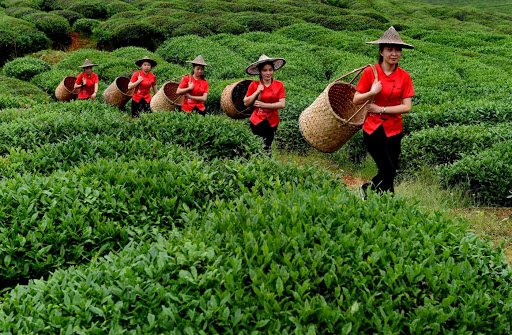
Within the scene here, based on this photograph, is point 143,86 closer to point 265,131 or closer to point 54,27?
point 265,131

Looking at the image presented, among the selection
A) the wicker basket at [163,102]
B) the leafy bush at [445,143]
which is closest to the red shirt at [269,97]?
the leafy bush at [445,143]

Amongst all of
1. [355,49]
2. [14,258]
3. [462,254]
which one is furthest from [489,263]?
[355,49]

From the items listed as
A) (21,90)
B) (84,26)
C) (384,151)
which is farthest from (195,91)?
(84,26)

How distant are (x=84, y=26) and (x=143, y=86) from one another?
21912 mm

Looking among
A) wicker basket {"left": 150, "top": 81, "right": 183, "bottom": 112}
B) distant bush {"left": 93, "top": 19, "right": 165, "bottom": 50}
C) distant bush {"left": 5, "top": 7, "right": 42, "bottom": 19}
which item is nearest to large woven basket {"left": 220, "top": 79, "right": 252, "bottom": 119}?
wicker basket {"left": 150, "top": 81, "right": 183, "bottom": 112}

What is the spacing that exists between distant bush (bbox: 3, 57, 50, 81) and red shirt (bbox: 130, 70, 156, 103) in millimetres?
13051

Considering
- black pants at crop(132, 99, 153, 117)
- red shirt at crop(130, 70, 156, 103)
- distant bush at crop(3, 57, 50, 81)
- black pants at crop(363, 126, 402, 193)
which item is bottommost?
distant bush at crop(3, 57, 50, 81)

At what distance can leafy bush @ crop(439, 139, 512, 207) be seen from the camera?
7.60 meters

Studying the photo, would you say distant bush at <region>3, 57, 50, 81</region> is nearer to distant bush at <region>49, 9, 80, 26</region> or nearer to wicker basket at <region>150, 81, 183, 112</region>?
distant bush at <region>49, 9, 80, 26</region>

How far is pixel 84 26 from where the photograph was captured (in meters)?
32.2

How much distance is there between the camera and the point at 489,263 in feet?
12.6

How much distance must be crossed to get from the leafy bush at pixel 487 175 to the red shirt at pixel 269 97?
289 centimetres

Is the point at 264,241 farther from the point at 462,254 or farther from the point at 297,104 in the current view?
the point at 297,104

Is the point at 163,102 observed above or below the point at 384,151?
below
